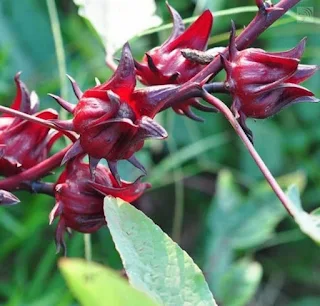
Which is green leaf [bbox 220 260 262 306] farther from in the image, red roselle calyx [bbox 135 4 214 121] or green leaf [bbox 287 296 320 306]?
red roselle calyx [bbox 135 4 214 121]

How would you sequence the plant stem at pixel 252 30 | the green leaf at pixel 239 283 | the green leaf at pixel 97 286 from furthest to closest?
the green leaf at pixel 239 283
the plant stem at pixel 252 30
the green leaf at pixel 97 286

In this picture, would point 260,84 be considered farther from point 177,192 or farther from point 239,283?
point 177,192

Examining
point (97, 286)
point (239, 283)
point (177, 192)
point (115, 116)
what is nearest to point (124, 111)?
point (115, 116)

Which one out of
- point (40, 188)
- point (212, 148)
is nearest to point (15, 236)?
point (212, 148)

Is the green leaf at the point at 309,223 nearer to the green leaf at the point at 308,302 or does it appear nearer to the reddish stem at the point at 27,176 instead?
the reddish stem at the point at 27,176

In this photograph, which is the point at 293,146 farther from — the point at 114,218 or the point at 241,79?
the point at 114,218

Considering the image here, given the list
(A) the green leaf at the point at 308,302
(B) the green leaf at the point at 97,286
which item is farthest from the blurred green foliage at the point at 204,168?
(B) the green leaf at the point at 97,286
